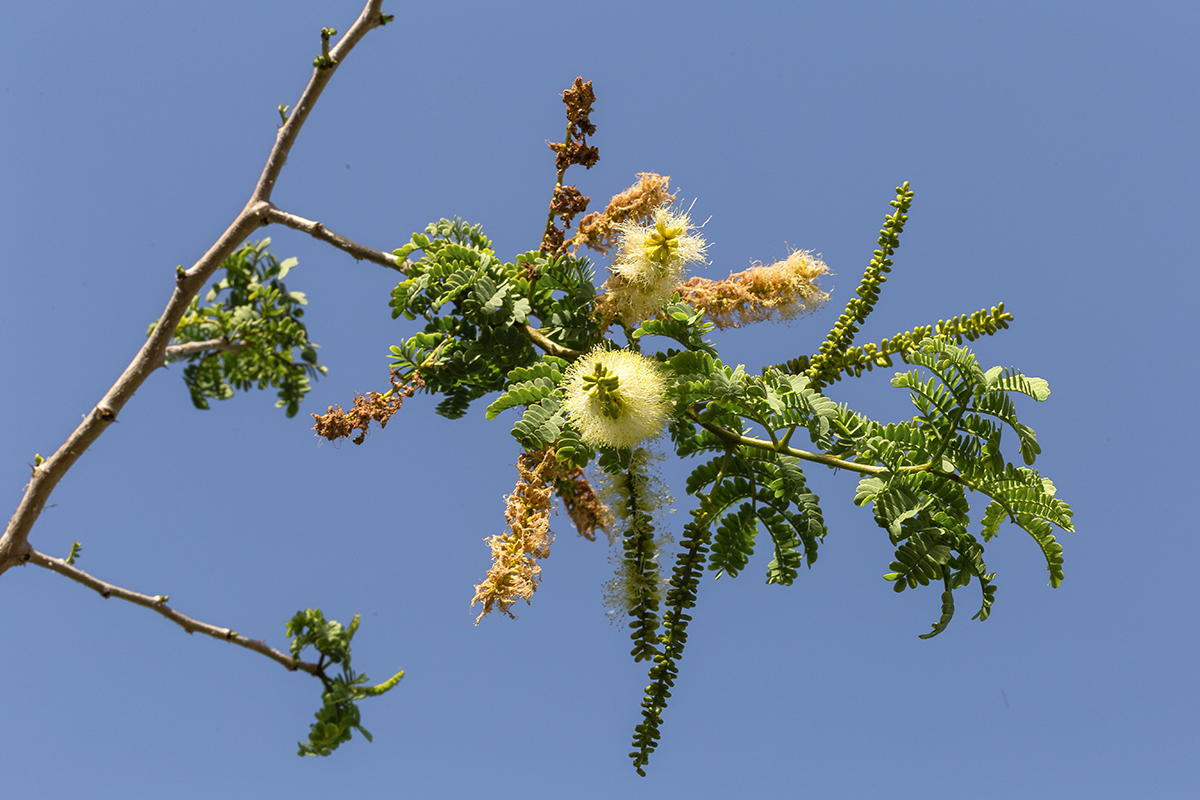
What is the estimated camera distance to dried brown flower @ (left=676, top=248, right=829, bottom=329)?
2609 mm

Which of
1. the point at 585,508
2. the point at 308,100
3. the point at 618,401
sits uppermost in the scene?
the point at 308,100

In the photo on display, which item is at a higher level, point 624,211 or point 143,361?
point 624,211

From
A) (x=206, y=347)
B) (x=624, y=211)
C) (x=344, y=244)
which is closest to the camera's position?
(x=624, y=211)

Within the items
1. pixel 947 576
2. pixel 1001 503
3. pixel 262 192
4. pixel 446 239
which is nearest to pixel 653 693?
pixel 947 576

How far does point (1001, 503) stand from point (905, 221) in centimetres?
85

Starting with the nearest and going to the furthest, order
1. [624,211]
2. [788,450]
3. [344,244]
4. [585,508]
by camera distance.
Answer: [788,450] < [624,211] < [344,244] < [585,508]

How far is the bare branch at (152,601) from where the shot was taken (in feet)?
10.6

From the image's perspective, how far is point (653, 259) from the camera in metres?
2.46

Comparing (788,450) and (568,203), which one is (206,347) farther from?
(788,450)

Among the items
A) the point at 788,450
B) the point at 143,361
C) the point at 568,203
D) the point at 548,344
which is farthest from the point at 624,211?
the point at 143,361

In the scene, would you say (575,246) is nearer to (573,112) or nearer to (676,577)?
(573,112)

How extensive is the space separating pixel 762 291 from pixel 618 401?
67cm

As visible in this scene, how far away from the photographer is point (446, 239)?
294cm

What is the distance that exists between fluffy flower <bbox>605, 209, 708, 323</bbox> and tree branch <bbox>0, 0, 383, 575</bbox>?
1404 mm
